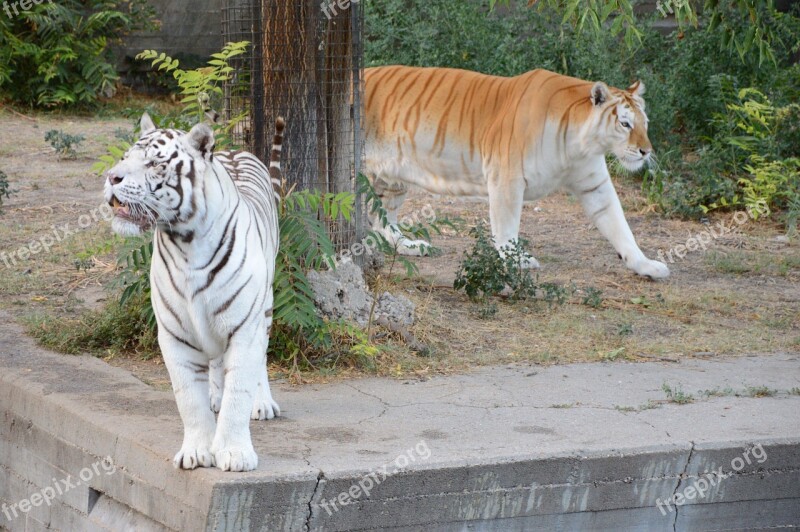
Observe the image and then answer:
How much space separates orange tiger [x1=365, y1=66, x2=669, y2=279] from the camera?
23.4ft

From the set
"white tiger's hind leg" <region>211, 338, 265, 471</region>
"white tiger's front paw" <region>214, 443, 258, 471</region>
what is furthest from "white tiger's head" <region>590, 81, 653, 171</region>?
"white tiger's front paw" <region>214, 443, 258, 471</region>

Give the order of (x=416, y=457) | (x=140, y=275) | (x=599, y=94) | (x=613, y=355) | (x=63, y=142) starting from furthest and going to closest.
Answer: (x=63, y=142) → (x=599, y=94) → (x=613, y=355) → (x=140, y=275) → (x=416, y=457)

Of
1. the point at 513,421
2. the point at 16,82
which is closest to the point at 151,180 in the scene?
the point at 513,421

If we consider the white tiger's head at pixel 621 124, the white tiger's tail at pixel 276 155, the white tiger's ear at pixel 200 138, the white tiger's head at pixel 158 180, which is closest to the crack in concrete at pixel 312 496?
the white tiger's head at pixel 158 180

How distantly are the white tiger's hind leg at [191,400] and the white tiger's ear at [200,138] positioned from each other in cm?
64

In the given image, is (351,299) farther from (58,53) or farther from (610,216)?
(58,53)

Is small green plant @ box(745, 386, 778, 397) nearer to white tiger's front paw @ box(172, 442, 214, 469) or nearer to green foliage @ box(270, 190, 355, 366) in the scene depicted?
green foliage @ box(270, 190, 355, 366)

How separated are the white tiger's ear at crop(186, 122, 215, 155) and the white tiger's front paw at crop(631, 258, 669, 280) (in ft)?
14.3

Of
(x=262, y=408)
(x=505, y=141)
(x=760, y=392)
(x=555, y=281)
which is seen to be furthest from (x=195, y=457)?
(x=505, y=141)

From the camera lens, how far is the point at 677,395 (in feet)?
15.6

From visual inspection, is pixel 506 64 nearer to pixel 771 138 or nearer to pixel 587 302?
pixel 771 138

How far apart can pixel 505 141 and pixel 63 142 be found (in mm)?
4870

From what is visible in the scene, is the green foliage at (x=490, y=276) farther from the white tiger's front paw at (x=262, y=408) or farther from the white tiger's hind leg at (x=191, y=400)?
the white tiger's hind leg at (x=191, y=400)

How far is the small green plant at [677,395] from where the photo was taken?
4723 mm
